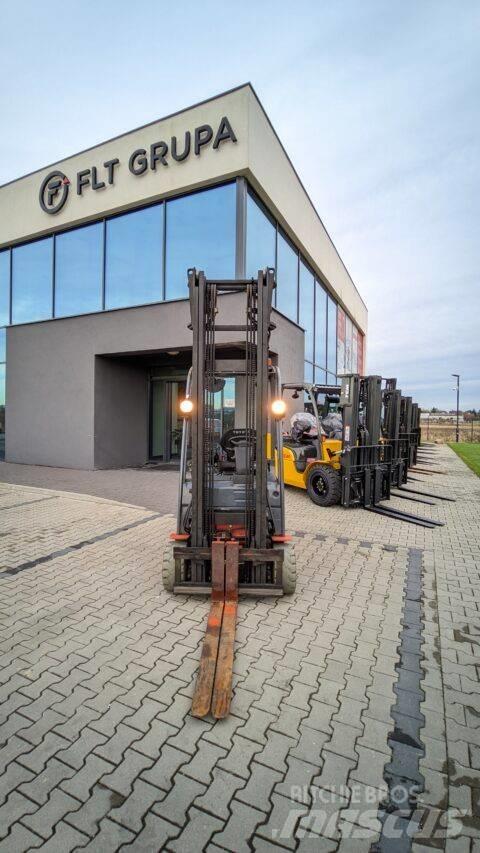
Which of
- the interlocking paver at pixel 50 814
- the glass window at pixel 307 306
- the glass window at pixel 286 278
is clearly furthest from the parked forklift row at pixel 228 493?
the glass window at pixel 307 306

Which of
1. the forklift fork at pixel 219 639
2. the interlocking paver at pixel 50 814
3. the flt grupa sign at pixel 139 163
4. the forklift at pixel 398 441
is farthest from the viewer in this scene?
the flt grupa sign at pixel 139 163

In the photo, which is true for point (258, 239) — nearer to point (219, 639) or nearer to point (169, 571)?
point (169, 571)

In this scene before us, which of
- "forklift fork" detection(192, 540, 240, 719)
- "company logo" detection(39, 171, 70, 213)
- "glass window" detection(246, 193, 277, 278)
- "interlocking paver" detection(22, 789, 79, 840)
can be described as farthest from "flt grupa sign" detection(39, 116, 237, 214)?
"interlocking paver" detection(22, 789, 79, 840)

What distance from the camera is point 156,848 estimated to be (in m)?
1.85

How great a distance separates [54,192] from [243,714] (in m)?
16.6

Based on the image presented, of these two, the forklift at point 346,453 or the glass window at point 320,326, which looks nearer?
the forklift at point 346,453

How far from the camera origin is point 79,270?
1403 cm

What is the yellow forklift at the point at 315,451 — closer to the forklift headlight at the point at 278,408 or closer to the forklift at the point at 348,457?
the forklift at the point at 348,457

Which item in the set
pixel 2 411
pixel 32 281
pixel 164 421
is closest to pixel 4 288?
pixel 32 281

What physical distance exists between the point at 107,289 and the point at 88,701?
12.9 m

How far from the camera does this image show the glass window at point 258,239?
11.6 metres

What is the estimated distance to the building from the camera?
11.4 metres

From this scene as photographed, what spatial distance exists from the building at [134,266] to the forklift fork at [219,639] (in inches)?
330

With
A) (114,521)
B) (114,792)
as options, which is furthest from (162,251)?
(114,792)
